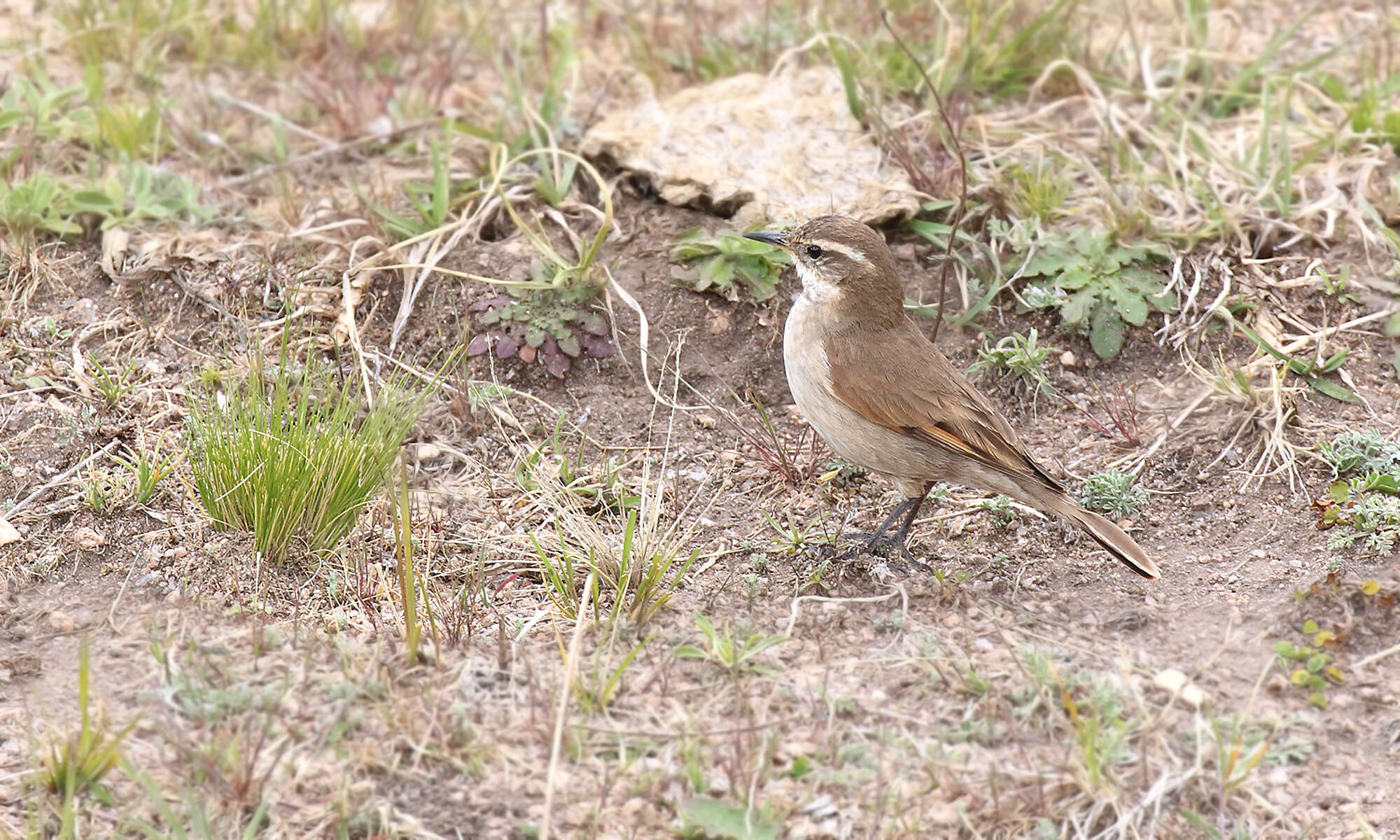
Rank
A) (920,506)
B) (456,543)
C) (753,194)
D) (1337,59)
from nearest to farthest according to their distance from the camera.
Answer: (456,543)
(920,506)
(753,194)
(1337,59)

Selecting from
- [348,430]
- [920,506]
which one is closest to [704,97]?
[920,506]

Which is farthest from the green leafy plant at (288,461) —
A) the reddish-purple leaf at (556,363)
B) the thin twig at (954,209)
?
the thin twig at (954,209)

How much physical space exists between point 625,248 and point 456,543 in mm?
1891

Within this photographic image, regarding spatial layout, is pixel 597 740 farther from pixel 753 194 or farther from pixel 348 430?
pixel 753 194

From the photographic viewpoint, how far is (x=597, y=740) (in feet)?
14.5

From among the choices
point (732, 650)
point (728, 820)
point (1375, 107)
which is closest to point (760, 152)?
point (1375, 107)

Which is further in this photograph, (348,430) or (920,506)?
(920,506)

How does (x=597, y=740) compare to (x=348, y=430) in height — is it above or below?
below

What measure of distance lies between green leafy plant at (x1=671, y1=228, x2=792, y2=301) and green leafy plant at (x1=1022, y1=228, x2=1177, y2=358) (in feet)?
3.77

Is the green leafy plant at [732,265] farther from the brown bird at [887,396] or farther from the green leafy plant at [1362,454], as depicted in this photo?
the green leafy plant at [1362,454]

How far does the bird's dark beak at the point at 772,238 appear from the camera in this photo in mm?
6297

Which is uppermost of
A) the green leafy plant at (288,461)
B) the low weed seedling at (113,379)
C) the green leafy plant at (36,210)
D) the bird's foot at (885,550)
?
the green leafy plant at (36,210)

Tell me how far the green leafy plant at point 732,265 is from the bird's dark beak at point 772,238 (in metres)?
0.36

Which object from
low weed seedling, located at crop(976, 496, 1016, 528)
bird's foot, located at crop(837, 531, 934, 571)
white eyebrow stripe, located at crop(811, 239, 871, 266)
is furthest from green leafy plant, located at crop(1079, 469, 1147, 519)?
white eyebrow stripe, located at crop(811, 239, 871, 266)
